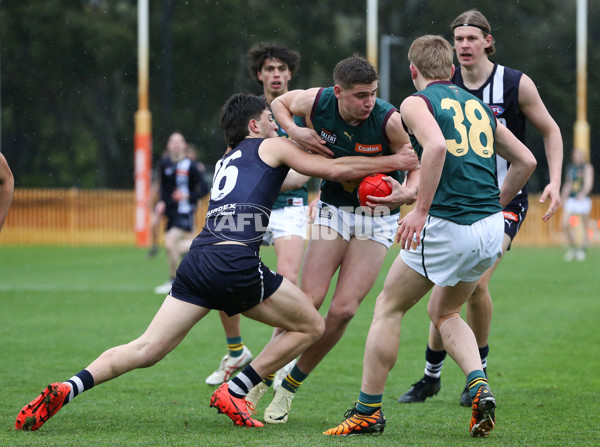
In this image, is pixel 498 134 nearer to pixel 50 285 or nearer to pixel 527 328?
pixel 527 328

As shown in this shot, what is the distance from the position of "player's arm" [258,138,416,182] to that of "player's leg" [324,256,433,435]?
564mm

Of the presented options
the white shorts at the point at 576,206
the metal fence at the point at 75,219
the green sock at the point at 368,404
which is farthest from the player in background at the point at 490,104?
the metal fence at the point at 75,219

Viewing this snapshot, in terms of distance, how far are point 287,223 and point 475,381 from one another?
7.86 feet

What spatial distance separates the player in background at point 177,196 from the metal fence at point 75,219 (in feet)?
41.5

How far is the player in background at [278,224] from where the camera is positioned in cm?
659

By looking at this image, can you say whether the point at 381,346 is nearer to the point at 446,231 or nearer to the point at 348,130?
the point at 446,231

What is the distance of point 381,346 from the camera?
16.4ft

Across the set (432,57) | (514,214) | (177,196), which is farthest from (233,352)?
(177,196)

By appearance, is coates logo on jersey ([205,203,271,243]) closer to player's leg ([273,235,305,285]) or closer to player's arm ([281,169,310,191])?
player's arm ([281,169,310,191])

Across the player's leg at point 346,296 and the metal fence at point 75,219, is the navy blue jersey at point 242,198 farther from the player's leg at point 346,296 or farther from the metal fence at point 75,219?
the metal fence at point 75,219

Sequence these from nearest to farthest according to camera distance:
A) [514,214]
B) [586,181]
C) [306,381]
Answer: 1. [514,214]
2. [306,381]
3. [586,181]

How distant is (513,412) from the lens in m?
5.56

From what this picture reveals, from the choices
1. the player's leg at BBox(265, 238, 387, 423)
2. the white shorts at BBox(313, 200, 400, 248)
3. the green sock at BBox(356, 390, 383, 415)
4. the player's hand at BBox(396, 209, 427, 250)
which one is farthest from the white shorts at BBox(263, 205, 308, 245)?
the player's hand at BBox(396, 209, 427, 250)

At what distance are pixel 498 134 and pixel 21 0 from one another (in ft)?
115
